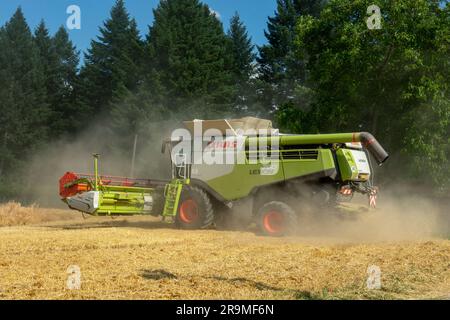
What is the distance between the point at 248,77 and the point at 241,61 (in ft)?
7.56

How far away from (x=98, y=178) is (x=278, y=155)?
209 inches

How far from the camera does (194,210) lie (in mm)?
15609

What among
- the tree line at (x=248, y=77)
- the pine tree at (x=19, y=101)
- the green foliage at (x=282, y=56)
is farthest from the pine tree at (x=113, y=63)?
the green foliage at (x=282, y=56)

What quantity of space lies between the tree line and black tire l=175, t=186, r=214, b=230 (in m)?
7.59

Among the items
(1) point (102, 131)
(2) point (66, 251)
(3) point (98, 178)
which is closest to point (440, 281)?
(2) point (66, 251)

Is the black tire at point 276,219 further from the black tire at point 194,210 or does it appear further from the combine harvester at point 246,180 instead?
the black tire at point 194,210

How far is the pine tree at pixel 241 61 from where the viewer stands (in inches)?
1839

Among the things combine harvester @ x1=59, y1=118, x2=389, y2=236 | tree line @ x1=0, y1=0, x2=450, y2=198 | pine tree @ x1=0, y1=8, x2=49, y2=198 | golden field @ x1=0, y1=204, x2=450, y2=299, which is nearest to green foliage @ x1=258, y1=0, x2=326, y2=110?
tree line @ x1=0, y1=0, x2=450, y2=198

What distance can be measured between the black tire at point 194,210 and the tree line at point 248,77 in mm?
7591

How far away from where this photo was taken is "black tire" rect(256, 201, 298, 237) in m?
13.4

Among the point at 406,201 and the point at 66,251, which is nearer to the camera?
the point at 66,251

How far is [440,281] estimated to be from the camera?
8.08 m

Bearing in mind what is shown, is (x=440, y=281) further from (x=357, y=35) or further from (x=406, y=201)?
(x=357, y=35)

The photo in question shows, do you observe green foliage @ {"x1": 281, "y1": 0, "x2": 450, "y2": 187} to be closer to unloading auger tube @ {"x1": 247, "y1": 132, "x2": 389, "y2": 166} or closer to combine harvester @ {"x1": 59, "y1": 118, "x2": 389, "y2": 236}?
combine harvester @ {"x1": 59, "y1": 118, "x2": 389, "y2": 236}
